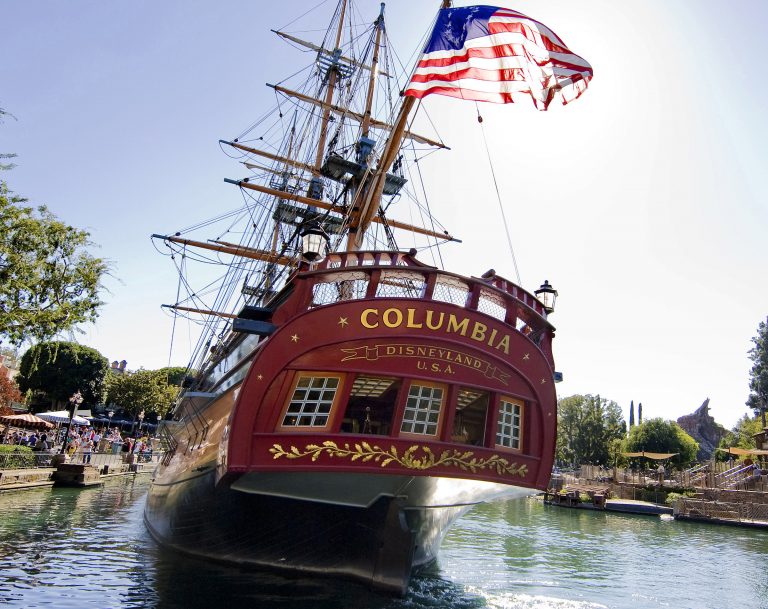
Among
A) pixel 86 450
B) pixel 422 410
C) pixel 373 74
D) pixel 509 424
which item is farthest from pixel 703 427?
pixel 422 410

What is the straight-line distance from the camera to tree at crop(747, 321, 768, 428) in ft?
166

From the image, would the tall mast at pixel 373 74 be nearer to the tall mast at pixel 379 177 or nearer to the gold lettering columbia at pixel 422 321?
the tall mast at pixel 379 177

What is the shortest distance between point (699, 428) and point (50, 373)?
2985 inches

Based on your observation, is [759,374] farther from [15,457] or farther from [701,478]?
[15,457]

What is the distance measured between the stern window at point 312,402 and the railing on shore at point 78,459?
34.0ft

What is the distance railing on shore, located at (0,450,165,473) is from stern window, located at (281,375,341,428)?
1037 cm

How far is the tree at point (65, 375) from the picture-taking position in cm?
4566

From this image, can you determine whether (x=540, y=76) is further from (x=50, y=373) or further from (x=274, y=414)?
(x=50, y=373)

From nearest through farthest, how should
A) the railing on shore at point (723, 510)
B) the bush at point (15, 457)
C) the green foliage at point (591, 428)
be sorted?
the bush at point (15, 457)
the railing on shore at point (723, 510)
the green foliage at point (591, 428)

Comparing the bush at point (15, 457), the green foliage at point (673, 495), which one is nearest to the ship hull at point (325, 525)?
the bush at point (15, 457)

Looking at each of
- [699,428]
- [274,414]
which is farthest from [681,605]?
[699,428]

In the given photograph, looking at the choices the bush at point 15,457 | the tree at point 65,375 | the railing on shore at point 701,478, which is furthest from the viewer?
the tree at point 65,375

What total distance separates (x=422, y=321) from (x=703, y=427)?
78.9 meters

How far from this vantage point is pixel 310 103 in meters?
25.5
